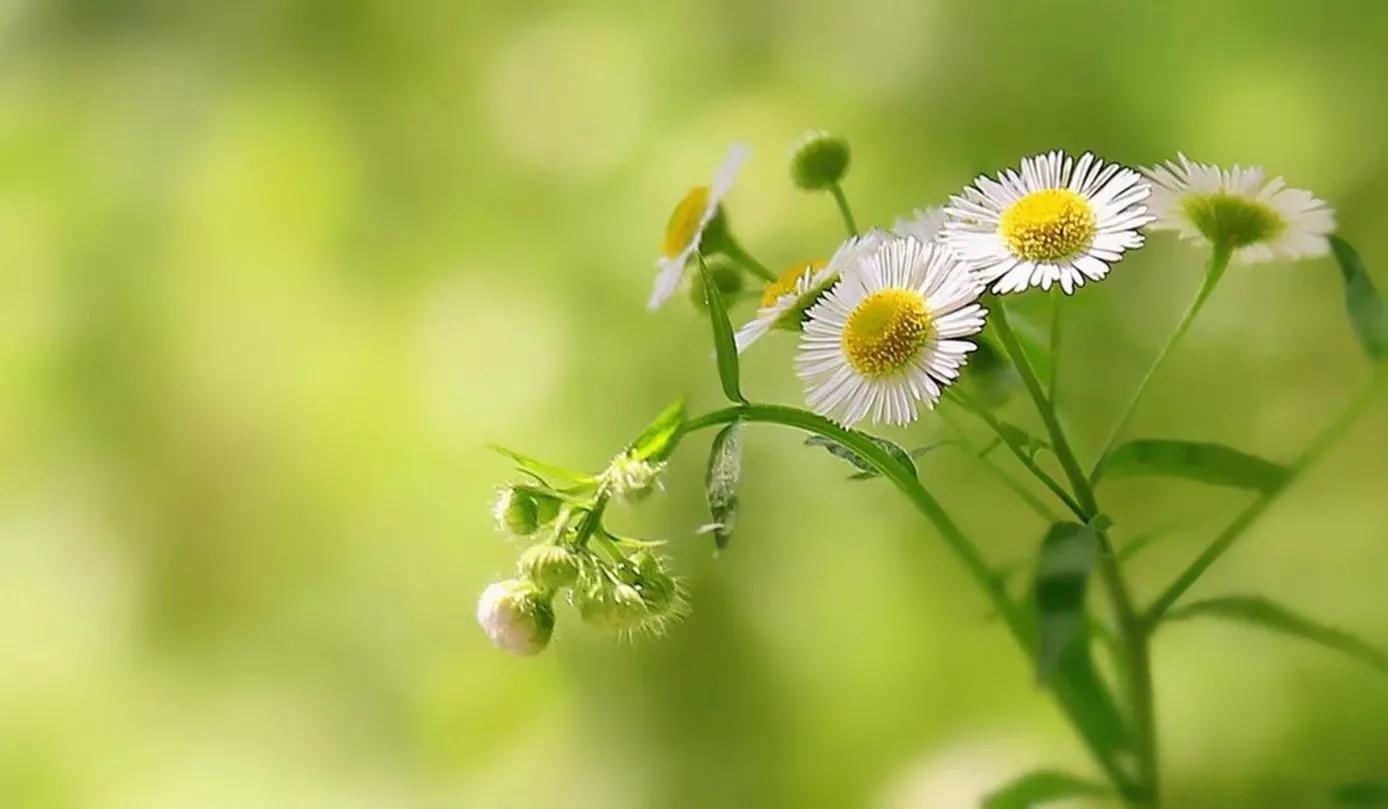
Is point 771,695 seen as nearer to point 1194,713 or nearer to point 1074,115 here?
point 1194,713

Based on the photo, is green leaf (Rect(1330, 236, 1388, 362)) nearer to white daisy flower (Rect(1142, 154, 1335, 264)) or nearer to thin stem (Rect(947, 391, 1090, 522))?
white daisy flower (Rect(1142, 154, 1335, 264))

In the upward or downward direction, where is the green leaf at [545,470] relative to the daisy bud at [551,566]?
upward

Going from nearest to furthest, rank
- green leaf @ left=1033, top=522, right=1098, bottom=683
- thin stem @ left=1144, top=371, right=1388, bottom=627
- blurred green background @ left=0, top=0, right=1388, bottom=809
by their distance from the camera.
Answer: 1. green leaf @ left=1033, top=522, right=1098, bottom=683
2. thin stem @ left=1144, top=371, right=1388, bottom=627
3. blurred green background @ left=0, top=0, right=1388, bottom=809

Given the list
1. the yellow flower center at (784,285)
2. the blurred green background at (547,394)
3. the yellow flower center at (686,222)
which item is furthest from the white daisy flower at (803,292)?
the blurred green background at (547,394)

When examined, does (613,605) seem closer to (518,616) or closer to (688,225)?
(518,616)

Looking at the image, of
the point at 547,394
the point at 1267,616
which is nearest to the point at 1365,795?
the point at 1267,616

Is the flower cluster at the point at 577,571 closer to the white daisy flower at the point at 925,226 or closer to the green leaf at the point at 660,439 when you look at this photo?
the green leaf at the point at 660,439

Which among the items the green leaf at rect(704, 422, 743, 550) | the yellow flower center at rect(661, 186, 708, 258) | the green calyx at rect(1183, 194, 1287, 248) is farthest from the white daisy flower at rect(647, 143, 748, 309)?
the green calyx at rect(1183, 194, 1287, 248)
